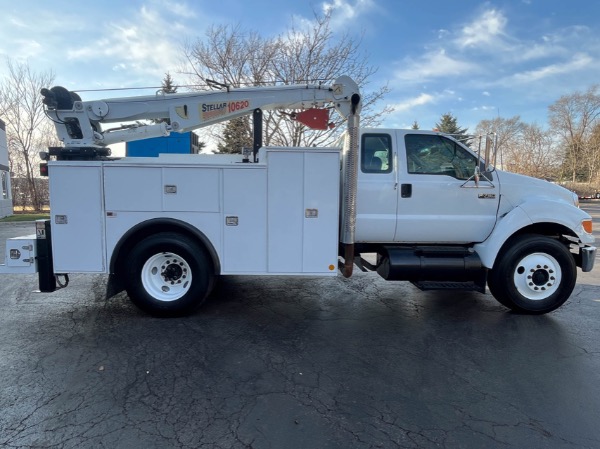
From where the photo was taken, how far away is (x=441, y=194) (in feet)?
16.8

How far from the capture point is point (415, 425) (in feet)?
9.06

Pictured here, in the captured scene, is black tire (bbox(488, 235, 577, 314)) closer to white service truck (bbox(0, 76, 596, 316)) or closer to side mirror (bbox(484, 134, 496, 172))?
white service truck (bbox(0, 76, 596, 316))

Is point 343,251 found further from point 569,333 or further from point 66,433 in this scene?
point 66,433

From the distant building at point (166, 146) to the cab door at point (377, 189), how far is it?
416 centimetres

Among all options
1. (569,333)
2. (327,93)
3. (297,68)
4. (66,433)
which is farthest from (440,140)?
(297,68)

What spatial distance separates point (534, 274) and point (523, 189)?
1154 millimetres

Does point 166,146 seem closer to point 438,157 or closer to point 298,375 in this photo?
point 438,157

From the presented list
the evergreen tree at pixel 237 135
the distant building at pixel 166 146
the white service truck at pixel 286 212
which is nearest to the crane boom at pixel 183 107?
the white service truck at pixel 286 212

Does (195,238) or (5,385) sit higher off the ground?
(195,238)

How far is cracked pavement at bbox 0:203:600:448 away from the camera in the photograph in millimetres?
2662

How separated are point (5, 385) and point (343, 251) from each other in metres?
3.78

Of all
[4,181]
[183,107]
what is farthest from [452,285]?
[4,181]

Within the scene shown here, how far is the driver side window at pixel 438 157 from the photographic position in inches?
204

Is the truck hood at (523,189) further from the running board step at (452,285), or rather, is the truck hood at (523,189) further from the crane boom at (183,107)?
the crane boom at (183,107)
